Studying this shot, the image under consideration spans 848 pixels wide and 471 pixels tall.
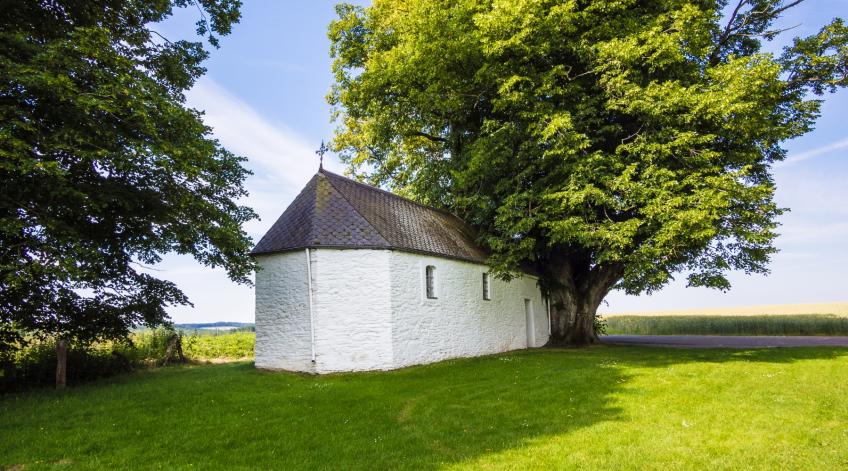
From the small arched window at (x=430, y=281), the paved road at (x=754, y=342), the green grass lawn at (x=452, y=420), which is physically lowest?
the paved road at (x=754, y=342)

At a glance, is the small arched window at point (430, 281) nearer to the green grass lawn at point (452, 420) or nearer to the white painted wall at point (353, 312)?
the white painted wall at point (353, 312)

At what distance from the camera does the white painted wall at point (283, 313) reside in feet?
57.7

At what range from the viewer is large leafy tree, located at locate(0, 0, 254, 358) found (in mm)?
10852

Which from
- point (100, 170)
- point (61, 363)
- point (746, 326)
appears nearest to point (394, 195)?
point (100, 170)

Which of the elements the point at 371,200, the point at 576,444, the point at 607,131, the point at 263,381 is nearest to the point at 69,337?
the point at 263,381

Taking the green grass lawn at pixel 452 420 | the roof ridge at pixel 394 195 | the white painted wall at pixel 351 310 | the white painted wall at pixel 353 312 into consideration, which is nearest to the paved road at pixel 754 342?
the green grass lawn at pixel 452 420

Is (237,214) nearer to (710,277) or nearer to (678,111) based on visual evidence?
(678,111)

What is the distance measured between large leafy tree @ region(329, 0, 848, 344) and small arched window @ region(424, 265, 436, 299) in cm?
307

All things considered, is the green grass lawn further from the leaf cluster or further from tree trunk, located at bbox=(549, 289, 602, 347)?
tree trunk, located at bbox=(549, 289, 602, 347)

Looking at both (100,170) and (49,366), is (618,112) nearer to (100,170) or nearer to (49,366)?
(100,170)

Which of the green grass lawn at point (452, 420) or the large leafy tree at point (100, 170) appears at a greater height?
the large leafy tree at point (100, 170)

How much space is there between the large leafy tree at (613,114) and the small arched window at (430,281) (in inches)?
121

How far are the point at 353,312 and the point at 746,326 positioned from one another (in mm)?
31155

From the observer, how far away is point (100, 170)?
13.3 metres
